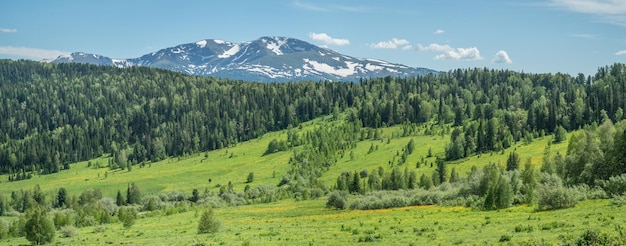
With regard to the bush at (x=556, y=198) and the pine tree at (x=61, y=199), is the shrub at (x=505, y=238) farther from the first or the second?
the pine tree at (x=61, y=199)

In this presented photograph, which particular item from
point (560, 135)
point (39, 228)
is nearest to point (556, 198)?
point (39, 228)

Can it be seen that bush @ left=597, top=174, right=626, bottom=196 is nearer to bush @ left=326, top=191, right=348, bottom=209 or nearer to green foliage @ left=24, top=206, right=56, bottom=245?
bush @ left=326, top=191, right=348, bottom=209

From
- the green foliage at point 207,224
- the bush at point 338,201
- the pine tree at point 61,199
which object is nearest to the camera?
the green foliage at point 207,224

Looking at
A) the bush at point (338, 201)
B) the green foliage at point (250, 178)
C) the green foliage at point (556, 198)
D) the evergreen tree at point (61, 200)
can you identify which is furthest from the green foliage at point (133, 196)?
the green foliage at point (556, 198)

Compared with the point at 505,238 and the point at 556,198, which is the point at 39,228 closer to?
the point at 505,238

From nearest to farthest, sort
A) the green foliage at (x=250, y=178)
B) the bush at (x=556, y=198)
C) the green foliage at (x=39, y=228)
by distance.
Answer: the bush at (x=556, y=198)
the green foliage at (x=39, y=228)
the green foliage at (x=250, y=178)

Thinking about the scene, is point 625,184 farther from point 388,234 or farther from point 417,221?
point 388,234

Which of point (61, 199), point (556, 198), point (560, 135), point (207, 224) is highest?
point (556, 198)

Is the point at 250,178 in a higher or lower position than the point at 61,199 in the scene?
higher

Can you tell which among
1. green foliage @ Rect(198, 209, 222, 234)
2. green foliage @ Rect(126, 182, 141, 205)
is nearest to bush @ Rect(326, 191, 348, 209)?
green foliage @ Rect(198, 209, 222, 234)

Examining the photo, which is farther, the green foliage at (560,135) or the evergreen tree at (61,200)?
the green foliage at (560,135)

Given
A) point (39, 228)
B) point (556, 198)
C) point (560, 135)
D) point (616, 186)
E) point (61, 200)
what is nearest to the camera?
point (556, 198)

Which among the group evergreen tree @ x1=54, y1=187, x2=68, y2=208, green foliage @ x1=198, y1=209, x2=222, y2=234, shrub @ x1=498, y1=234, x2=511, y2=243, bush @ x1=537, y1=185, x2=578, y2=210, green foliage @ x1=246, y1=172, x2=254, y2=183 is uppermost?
shrub @ x1=498, y1=234, x2=511, y2=243

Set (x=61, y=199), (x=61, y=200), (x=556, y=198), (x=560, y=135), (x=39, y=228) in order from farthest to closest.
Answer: (x=560, y=135) → (x=61, y=199) → (x=61, y=200) → (x=39, y=228) → (x=556, y=198)
